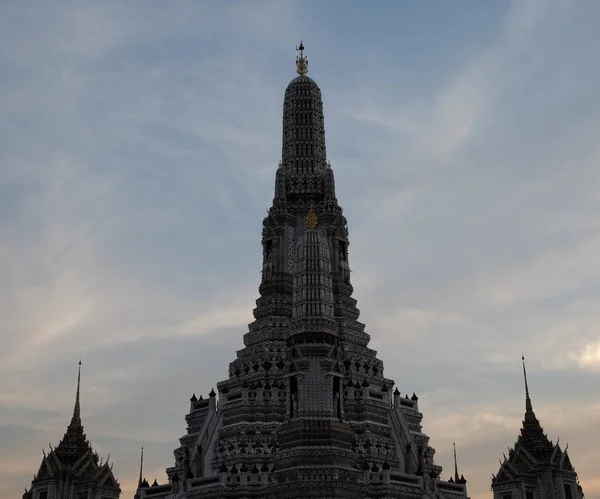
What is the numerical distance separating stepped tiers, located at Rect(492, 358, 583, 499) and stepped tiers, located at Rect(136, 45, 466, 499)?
6.04 meters

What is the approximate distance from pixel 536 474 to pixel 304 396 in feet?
96.2

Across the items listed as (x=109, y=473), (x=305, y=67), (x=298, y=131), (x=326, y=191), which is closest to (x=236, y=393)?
(x=109, y=473)

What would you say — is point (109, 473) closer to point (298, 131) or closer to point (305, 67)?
point (298, 131)

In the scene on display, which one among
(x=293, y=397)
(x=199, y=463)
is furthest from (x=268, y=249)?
(x=293, y=397)

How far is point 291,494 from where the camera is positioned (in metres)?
63.1

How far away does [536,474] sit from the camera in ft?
274

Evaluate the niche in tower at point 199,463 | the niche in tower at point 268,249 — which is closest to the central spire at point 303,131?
the niche in tower at point 268,249

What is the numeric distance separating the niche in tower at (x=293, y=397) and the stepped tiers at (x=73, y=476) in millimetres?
28855

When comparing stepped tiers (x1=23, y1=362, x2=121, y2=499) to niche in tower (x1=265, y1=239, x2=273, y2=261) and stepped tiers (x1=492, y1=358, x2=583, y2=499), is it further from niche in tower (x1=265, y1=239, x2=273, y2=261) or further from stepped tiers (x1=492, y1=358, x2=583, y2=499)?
stepped tiers (x1=492, y1=358, x2=583, y2=499)

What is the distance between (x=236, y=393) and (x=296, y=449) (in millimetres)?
18272

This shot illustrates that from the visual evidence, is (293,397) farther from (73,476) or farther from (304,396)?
(73,476)

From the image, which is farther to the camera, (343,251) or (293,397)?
(343,251)

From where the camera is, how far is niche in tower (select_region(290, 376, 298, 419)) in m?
67.5

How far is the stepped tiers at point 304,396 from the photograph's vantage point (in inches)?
2569
